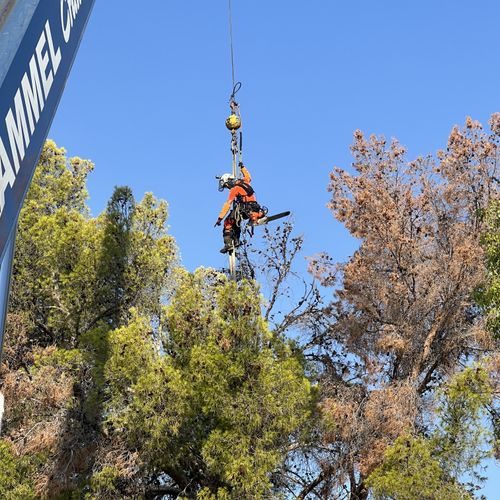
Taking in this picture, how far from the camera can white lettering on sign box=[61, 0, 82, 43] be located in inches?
93.5

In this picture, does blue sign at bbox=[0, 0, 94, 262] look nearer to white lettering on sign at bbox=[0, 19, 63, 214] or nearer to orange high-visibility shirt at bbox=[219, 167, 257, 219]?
white lettering on sign at bbox=[0, 19, 63, 214]

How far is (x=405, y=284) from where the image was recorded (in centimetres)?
1644

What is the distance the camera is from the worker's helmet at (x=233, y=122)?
42.7ft

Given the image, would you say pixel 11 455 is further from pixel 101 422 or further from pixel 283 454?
pixel 283 454

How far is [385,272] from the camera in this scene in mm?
16859

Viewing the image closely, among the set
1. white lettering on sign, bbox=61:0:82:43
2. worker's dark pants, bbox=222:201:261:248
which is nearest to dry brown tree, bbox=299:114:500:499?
worker's dark pants, bbox=222:201:261:248

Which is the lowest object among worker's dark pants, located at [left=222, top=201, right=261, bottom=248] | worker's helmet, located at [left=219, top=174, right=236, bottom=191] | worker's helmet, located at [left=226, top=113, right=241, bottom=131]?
worker's dark pants, located at [left=222, top=201, right=261, bottom=248]

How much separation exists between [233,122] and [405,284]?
5.40 metres

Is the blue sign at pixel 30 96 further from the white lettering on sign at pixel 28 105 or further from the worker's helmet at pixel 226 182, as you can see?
the worker's helmet at pixel 226 182

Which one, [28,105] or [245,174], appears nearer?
[28,105]

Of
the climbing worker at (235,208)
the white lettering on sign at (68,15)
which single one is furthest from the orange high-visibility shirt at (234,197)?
the white lettering on sign at (68,15)

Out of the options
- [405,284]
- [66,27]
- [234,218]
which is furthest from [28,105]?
[405,284]

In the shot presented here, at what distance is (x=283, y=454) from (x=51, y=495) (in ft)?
11.6

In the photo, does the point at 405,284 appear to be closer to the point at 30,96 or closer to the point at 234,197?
the point at 234,197
